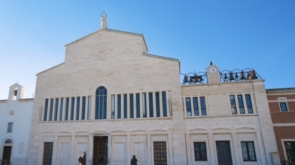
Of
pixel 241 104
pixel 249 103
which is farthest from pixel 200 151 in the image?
pixel 249 103

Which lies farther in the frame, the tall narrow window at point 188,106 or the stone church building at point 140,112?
the tall narrow window at point 188,106

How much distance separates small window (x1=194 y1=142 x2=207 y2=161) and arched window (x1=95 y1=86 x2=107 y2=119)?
9.20 meters

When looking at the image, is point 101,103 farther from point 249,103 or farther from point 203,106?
point 249,103

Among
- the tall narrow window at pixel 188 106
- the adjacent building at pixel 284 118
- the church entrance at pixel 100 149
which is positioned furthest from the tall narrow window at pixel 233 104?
the church entrance at pixel 100 149

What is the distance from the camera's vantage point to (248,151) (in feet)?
57.0

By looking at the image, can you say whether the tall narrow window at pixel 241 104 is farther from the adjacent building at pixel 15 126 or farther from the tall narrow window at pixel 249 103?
the adjacent building at pixel 15 126

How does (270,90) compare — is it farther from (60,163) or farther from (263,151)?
(60,163)

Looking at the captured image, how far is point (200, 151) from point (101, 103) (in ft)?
34.7

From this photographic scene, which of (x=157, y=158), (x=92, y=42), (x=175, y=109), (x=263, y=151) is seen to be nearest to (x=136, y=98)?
(x=175, y=109)

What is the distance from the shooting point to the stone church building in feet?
58.5

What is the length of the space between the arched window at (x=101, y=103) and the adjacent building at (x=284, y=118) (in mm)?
15747

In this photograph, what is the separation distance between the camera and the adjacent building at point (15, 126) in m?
21.1

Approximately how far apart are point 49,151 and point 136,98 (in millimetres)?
10280

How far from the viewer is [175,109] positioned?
62.5ft
